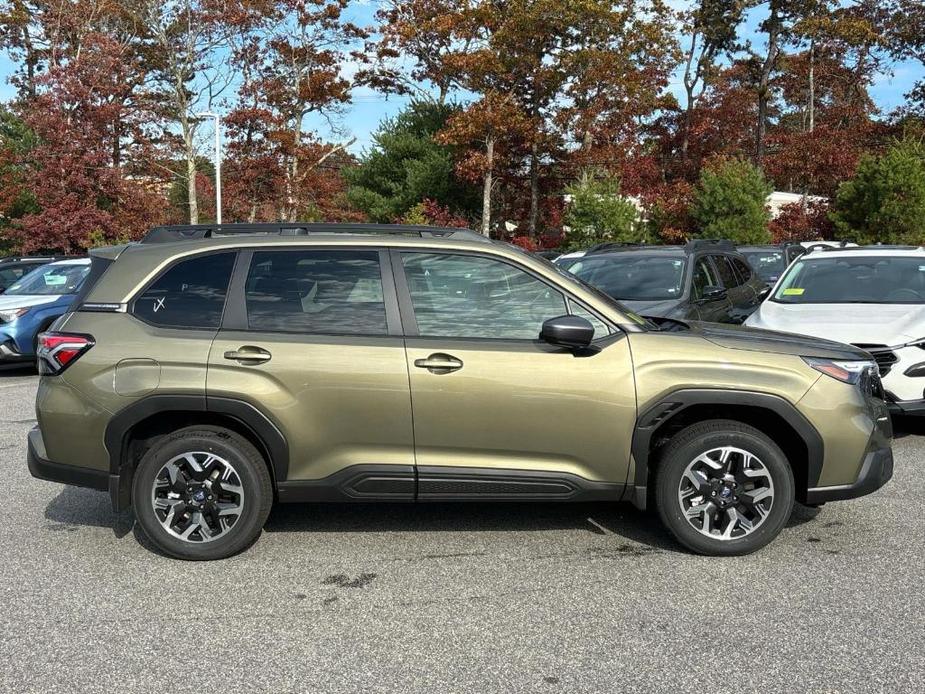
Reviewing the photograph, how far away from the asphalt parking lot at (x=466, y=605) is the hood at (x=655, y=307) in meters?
3.16

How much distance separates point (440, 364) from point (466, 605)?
47.8 inches

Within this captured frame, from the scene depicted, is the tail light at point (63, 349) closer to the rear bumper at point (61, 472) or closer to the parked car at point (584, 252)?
the rear bumper at point (61, 472)

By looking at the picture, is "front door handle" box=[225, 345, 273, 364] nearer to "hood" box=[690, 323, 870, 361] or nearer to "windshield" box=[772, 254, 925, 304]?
"hood" box=[690, 323, 870, 361]

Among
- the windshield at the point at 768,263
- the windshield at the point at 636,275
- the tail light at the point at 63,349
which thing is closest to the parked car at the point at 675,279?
the windshield at the point at 636,275

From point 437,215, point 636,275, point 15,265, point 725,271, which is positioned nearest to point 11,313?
point 15,265

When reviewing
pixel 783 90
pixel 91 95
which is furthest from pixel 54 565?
pixel 783 90

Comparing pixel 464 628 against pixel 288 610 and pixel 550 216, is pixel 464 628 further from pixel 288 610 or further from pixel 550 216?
pixel 550 216

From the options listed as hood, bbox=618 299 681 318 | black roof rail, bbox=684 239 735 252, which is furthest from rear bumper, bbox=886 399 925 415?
black roof rail, bbox=684 239 735 252

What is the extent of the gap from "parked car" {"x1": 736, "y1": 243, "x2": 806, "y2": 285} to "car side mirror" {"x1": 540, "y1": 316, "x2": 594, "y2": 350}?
12145 mm

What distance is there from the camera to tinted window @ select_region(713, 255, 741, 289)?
981 centimetres

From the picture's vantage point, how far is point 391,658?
3.40m

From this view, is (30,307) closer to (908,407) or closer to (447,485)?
(447,485)

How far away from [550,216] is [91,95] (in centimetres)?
1798

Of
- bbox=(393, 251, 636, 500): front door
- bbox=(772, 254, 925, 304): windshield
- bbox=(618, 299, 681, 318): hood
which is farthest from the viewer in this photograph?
bbox=(618, 299, 681, 318): hood
